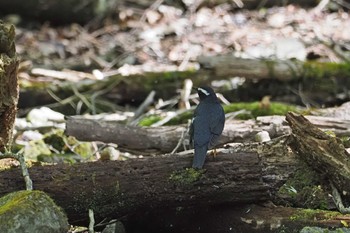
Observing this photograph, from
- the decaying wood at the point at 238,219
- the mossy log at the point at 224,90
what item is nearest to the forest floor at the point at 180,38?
the mossy log at the point at 224,90

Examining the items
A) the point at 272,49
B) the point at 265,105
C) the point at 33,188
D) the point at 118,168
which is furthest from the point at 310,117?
the point at 272,49

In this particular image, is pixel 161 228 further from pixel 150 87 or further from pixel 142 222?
pixel 150 87

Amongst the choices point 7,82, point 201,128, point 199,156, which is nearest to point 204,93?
point 201,128

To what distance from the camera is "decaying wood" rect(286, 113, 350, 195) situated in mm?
4949

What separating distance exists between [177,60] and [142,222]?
22.2 feet

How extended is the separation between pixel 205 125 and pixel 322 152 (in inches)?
34.3

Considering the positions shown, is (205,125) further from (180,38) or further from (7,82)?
(180,38)

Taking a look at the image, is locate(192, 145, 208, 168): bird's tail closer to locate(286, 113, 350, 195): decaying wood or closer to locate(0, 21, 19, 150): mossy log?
locate(286, 113, 350, 195): decaying wood

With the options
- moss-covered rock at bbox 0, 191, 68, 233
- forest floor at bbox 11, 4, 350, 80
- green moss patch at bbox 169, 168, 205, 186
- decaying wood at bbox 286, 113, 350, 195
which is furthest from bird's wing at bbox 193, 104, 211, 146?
forest floor at bbox 11, 4, 350, 80

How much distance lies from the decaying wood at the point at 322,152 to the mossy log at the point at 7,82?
2.12 meters

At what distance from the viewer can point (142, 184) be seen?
4.65 metres

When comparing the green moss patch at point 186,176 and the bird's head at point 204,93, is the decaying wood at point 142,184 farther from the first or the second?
the bird's head at point 204,93

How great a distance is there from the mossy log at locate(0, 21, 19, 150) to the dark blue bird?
4.64 ft

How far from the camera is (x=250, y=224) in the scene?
15.3ft
